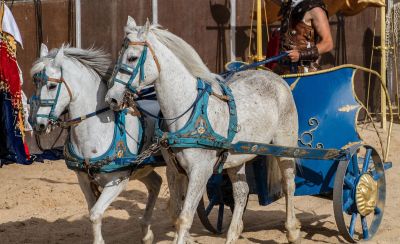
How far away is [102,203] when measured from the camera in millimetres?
5949

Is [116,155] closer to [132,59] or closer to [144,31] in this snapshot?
[132,59]

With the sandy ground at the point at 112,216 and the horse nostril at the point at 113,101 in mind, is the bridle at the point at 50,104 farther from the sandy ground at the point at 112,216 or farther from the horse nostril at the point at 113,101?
the sandy ground at the point at 112,216

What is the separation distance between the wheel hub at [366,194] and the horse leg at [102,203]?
2040mm

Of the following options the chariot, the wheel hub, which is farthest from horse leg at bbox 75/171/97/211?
the wheel hub

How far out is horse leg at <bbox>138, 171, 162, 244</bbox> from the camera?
22.3ft

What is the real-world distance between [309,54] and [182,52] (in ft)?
4.93

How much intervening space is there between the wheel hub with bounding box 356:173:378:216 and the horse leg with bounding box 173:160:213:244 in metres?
1.66

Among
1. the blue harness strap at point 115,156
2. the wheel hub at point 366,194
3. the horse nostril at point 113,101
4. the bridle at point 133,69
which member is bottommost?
the wheel hub at point 366,194

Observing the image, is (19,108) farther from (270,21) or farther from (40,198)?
(270,21)

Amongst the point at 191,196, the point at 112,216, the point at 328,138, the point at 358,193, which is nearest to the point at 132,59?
the point at 191,196

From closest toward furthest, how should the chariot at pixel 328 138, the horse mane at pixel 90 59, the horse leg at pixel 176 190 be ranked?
the horse mane at pixel 90 59, the horse leg at pixel 176 190, the chariot at pixel 328 138

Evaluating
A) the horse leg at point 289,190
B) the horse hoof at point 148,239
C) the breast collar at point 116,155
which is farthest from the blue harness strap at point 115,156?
the horse leg at point 289,190

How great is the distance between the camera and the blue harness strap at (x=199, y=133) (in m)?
5.75

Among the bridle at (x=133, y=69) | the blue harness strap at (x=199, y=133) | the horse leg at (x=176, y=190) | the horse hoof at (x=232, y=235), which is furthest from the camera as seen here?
the horse hoof at (x=232, y=235)
